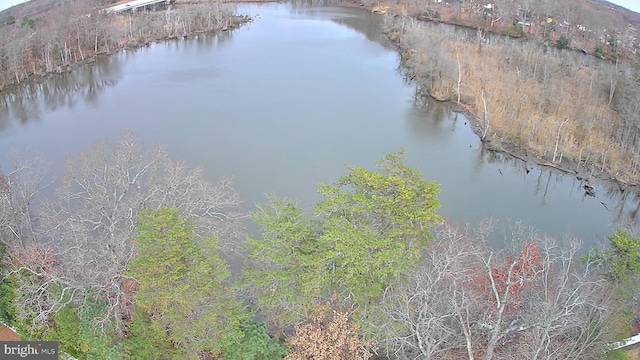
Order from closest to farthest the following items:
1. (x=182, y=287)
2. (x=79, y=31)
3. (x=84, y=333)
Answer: (x=182, y=287)
(x=84, y=333)
(x=79, y=31)

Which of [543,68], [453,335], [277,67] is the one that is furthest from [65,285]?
[543,68]

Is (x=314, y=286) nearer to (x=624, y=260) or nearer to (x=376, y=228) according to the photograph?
(x=376, y=228)

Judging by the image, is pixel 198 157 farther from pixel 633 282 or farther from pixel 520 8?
pixel 520 8

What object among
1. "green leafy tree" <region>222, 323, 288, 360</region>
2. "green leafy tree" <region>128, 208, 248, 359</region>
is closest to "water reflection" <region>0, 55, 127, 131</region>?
"green leafy tree" <region>128, 208, 248, 359</region>

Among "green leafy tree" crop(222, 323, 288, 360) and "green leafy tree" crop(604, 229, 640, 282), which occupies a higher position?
"green leafy tree" crop(604, 229, 640, 282)

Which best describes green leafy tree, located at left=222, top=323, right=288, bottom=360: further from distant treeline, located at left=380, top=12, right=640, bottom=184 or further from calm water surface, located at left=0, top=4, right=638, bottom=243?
distant treeline, located at left=380, top=12, right=640, bottom=184

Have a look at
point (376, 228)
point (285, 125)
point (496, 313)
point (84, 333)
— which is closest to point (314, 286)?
point (376, 228)

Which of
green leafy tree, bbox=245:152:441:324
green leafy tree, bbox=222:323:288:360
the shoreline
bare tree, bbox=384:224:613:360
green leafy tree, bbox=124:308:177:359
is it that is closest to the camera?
bare tree, bbox=384:224:613:360
